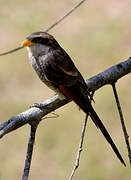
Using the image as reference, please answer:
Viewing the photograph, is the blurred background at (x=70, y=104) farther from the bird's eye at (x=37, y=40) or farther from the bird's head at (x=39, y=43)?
the bird's eye at (x=37, y=40)

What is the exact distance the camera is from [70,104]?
9555 millimetres

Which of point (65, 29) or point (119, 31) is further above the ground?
point (65, 29)

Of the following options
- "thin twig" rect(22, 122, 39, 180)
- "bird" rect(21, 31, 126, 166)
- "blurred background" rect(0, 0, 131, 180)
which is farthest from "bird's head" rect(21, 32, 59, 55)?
"blurred background" rect(0, 0, 131, 180)

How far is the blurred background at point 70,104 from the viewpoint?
8023mm

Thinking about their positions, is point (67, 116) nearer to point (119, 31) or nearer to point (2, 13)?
point (119, 31)

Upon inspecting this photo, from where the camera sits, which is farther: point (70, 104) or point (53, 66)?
point (70, 104)

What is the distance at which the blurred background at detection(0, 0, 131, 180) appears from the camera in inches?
316

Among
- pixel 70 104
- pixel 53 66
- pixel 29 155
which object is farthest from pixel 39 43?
pixel 70 104

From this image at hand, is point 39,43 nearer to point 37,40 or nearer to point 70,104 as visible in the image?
point 37,40


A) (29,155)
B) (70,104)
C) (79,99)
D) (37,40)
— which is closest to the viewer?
(29,155)

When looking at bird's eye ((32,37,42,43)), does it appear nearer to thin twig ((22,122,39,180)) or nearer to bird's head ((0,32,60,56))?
bird's head ((0,32,60,56))

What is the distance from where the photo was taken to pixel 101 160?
26.5ft

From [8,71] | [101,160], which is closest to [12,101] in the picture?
[8,71]

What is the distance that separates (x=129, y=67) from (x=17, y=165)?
4.13 metres
